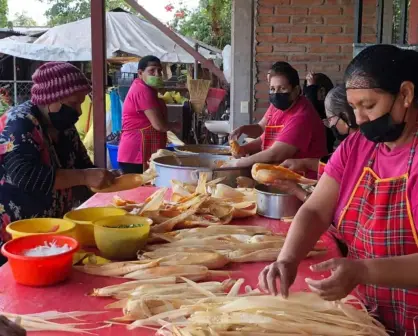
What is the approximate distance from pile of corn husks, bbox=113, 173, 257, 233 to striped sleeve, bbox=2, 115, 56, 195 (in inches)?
18.4

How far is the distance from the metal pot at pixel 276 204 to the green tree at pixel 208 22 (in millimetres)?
11240

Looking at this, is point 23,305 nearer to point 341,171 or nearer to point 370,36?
point 341,171

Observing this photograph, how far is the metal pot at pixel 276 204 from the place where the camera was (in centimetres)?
292

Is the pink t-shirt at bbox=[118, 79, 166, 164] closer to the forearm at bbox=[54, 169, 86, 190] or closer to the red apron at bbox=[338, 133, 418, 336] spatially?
the forearm at bbox=[54, 169, 86, 190]

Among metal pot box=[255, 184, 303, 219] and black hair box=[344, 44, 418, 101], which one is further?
metal pot box=[255, 184, 303, 219]

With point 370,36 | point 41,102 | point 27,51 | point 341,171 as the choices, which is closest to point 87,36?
point 27,51

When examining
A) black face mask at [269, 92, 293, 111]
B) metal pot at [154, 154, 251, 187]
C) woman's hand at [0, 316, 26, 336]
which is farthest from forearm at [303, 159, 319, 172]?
woman's hand at [0, 316, 26, 336]

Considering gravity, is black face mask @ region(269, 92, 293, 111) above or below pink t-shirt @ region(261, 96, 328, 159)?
above

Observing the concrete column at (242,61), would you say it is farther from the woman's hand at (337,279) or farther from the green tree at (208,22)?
the green tree at (208,22)

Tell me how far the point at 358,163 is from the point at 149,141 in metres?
3.86

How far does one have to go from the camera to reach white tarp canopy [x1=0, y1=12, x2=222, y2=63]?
12329 millimetres

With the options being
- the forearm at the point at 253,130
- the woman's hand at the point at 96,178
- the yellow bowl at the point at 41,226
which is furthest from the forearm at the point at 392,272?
the forearm at the point at 253,130

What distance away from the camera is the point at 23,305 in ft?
5.94

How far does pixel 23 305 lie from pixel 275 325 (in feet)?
2.78
